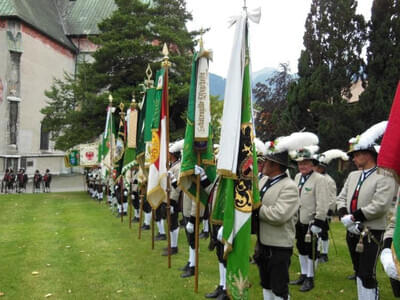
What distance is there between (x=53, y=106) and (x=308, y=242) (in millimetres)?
24358

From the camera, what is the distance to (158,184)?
855cm

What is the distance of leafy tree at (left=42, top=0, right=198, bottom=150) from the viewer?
24344 mm

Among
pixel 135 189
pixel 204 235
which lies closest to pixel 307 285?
pixel 204 235

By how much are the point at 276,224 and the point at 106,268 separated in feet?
16.1

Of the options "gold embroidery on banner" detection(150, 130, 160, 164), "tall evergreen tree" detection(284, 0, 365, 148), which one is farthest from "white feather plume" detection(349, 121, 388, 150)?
"tall evergreen tree" detection(284, 0, 365, 148)

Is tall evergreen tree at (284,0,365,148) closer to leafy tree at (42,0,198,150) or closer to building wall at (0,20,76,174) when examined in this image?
leafy tree at (42,0,198,150)

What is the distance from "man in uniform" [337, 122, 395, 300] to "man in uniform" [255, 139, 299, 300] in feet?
3.43

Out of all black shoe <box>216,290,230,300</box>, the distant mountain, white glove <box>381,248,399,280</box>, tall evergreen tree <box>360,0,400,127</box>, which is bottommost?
black shoe <box>216,290,230,300</box>

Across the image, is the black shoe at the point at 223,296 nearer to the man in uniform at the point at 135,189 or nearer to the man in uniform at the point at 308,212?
the man in uniform at the point at 308,212

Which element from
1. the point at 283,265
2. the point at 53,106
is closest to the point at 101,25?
the point at 53,106

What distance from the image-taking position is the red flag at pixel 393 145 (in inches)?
98.1

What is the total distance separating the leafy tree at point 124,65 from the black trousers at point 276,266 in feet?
63.3

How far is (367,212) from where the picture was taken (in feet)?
17.4

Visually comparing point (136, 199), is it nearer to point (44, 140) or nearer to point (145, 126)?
point (145, 126)
